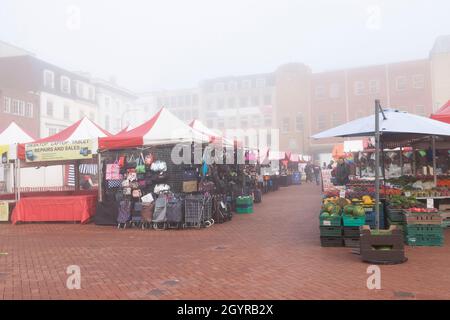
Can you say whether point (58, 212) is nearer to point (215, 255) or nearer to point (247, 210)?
point (247, 210)

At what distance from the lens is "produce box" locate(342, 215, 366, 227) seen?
753cm

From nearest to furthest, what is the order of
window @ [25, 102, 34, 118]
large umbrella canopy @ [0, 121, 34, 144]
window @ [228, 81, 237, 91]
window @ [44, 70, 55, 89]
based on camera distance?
large umbrella canopy @ [0, 121, 34, 144] < window @ [25, 102, 34, 118] < window @ [44, 70, 55, 89] < window @ [228, 81, 237, 91]

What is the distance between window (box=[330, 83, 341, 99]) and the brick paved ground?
42074 millimetres

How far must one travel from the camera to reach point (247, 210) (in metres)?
13.5

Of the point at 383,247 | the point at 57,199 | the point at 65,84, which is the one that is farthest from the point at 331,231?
the point at 65,84

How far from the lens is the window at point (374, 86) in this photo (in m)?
48.0

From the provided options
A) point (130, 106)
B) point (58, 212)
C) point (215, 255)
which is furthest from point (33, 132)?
point (215, 255)

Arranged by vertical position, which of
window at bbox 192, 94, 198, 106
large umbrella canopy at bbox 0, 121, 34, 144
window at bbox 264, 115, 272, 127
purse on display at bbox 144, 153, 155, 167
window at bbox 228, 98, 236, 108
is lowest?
purse on display at bbox 144, 153, 155, 167

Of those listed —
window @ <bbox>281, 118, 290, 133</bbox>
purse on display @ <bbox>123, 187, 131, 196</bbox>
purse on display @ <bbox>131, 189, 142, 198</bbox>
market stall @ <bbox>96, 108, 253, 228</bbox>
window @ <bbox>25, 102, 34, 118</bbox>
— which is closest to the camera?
market stall @ <bbox>96, 108, 253, 228</bbox>

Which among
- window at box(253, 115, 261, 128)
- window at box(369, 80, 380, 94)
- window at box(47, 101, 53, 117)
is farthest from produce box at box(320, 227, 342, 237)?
window at box(253, 115, 261, 128)

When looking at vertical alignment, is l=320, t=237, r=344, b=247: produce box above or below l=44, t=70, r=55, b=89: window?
below

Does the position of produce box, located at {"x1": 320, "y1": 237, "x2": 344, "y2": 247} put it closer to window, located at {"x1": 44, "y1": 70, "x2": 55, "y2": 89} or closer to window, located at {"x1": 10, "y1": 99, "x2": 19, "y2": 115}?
window, located at {"x1": 10, "y1": 99, "x2": 19, "y2": 115}

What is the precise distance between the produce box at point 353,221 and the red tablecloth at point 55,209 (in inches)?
300
